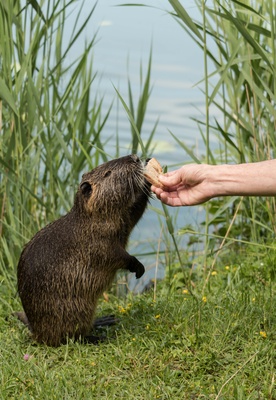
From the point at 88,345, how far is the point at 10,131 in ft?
4.80

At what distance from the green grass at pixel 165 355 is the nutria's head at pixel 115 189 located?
1.70 feet

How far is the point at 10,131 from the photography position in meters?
4.45

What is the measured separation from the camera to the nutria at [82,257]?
11.6 ft

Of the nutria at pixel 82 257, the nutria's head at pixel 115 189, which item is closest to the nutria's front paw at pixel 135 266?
the nutria at pixel 82 257

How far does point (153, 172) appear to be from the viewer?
11.5 ft

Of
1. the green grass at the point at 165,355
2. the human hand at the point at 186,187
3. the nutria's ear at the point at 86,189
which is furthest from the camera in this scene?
the nutria's ear at the point at 86,189

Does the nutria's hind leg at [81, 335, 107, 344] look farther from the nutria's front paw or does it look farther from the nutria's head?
the nutria's head

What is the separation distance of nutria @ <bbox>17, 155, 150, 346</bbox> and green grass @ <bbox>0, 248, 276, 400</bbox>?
0.13 m

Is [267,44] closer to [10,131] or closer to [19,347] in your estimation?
[10,131]

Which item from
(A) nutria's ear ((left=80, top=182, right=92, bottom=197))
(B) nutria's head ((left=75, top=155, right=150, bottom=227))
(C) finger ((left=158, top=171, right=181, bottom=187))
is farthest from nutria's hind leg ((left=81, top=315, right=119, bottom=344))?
(C) finger ((left=158, top=171, right=181, bottom=187))

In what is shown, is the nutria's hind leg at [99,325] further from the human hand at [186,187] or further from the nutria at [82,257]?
the human hand at [186,187]

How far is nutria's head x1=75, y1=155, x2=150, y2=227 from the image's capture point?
3.52 metres

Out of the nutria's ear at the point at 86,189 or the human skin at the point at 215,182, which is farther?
the nutria's ear at the point at 86,189

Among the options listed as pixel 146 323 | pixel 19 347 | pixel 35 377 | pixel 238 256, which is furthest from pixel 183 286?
pixel 35 377
